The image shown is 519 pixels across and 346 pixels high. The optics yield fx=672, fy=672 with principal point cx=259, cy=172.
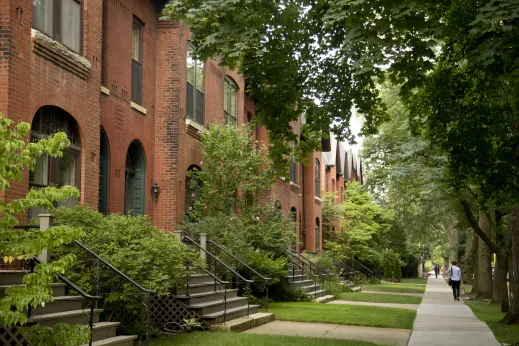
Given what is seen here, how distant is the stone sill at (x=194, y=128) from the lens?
742 inches

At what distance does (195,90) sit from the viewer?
19938 millimetres

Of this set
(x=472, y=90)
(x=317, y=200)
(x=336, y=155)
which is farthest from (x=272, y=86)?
(x=336, y=155)

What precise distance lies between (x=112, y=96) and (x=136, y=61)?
6.45ft

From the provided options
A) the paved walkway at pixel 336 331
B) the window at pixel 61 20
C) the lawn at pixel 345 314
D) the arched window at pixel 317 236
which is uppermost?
the window at pixel 61 20

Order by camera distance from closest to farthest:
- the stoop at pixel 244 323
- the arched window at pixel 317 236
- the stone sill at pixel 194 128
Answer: the stoop at pixel 244 323
the stone sill at pixel 194 128
the arched window at pixel 317 236

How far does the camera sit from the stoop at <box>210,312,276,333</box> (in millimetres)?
13086

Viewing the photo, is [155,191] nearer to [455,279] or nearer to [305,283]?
[305,283]

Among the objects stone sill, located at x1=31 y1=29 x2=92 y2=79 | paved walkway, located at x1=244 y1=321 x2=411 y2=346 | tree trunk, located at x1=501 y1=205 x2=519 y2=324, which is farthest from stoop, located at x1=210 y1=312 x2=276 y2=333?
tree trunk, located at x1=501 y1=205 x2=519 y2=324

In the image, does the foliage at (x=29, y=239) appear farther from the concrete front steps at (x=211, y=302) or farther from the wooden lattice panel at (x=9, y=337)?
the concrete front steps at (x=211, y=302)

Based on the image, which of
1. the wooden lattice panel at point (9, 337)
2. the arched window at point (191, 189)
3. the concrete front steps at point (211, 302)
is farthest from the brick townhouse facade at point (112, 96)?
the wooden lattice panel at point (9, 337)

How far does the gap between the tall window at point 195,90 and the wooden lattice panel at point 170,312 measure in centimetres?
740

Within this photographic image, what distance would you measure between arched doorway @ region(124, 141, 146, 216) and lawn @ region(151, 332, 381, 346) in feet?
18.4

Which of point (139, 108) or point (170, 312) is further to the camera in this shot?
point (139, 108)

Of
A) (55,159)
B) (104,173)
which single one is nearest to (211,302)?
(104,173)
